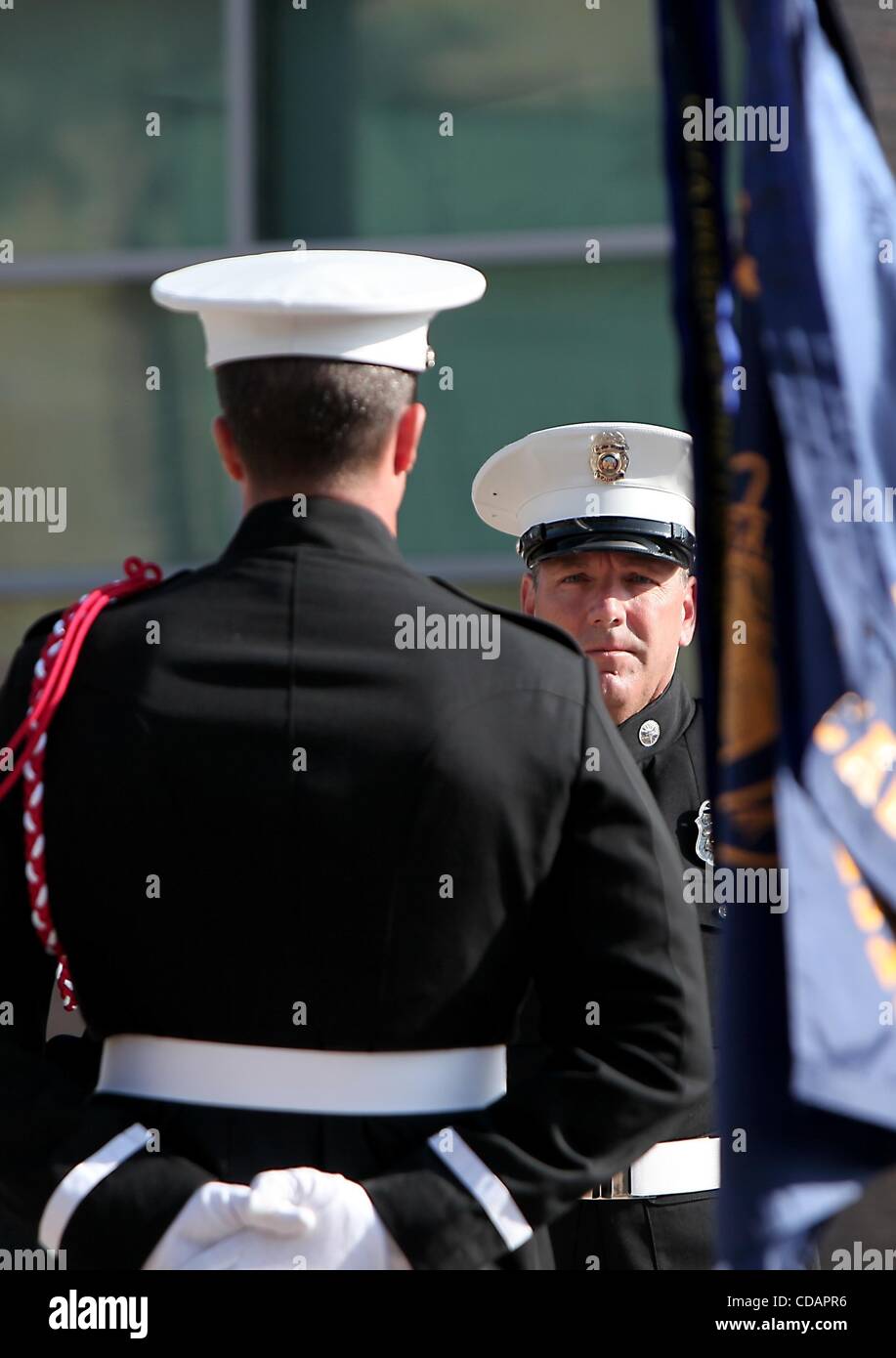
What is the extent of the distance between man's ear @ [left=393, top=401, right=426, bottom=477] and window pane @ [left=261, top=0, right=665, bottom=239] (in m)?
3.43

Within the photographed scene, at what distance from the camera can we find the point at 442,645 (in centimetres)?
201

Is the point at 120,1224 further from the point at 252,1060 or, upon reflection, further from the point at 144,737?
the point at 144,737

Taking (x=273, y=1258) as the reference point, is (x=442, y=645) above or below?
above

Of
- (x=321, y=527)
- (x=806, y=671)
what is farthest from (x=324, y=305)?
(x=806, y=671)

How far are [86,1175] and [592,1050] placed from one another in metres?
0.55

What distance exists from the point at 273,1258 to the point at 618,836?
564mm

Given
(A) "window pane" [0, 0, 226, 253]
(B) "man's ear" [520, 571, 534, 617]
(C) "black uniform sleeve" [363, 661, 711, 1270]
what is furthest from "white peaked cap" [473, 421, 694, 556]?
(A) "window pane" [0, 0, 226, 253]

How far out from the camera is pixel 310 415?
203 centimetres

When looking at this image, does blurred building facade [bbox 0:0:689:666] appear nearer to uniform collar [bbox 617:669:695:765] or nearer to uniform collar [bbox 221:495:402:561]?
uniform collar [bbox 617:669:695:765]

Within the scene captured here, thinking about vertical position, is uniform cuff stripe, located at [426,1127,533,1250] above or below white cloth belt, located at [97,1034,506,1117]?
below

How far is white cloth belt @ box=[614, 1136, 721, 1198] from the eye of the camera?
2.85m

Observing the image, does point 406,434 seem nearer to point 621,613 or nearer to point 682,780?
point 621,613

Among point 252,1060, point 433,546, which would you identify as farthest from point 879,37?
point 252,1060

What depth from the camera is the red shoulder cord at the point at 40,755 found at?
6.63 ft
